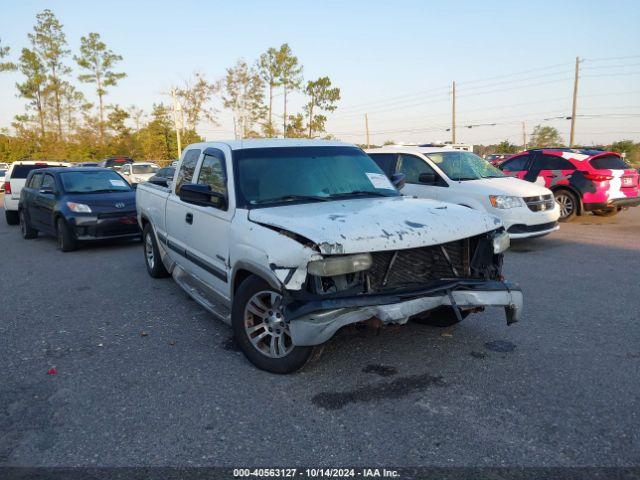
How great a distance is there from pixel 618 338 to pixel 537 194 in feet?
15.1

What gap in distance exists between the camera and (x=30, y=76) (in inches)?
1887

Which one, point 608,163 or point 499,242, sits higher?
point 608,163

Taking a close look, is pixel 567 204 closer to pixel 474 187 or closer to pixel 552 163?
pixel 552 163

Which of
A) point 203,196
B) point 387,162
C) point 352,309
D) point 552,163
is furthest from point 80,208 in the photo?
point 552,163

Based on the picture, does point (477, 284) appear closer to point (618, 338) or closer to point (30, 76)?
point (618, 338)

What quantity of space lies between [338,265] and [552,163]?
33.8 ft

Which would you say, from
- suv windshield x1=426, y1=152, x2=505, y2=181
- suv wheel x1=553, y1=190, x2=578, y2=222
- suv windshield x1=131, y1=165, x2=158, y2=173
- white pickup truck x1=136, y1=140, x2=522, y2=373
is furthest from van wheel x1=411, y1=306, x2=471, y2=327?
suv windshield x1=131, y1=165, x2=158, y2=173

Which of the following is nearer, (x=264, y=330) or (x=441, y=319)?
(x=264, y=330)

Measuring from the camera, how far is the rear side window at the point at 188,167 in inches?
215

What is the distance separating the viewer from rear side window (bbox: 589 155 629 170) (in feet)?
37.4

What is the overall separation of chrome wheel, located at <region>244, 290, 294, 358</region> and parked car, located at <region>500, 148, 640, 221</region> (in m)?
9.83

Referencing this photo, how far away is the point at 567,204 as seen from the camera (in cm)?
1190

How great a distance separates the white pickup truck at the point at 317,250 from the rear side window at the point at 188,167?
7.1 inches

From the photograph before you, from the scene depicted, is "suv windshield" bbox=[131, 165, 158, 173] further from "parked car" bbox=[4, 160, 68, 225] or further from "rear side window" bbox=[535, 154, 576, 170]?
"rear side window" bbox=[535, 154, 576, 170]
